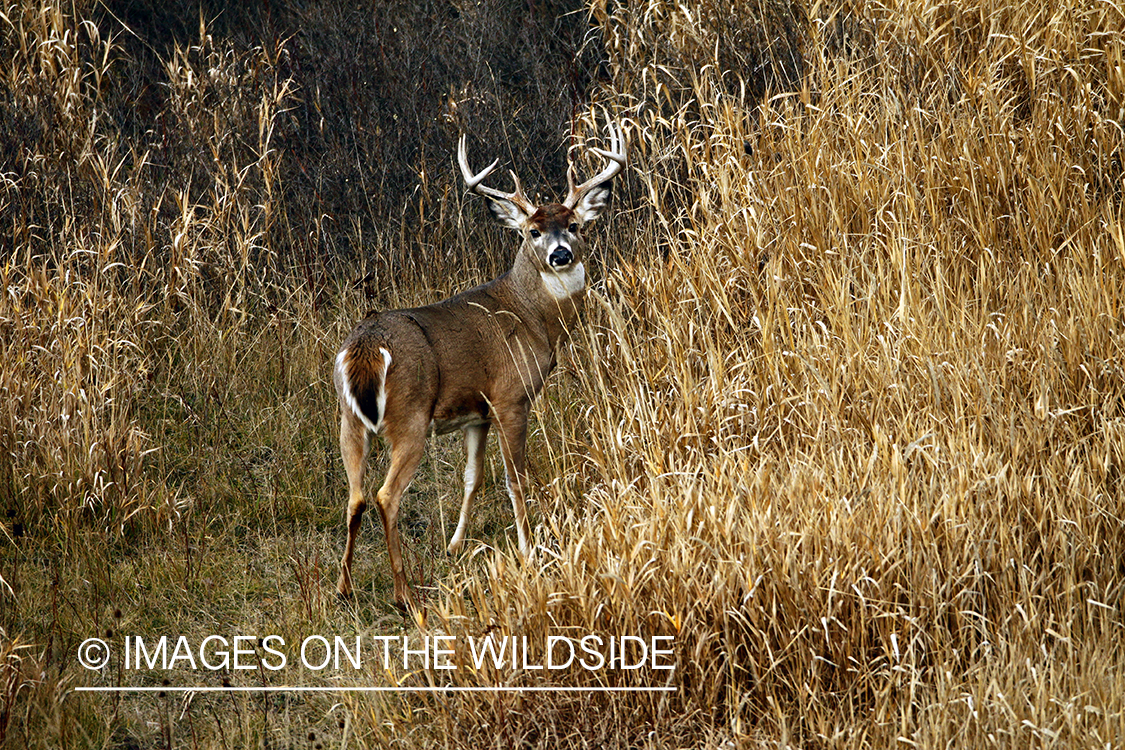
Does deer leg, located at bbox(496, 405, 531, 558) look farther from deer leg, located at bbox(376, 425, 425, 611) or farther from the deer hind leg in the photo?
deer leg, located at bbox(376, 425, 425, 611)

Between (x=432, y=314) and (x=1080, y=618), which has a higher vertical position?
(x=432, y=314)

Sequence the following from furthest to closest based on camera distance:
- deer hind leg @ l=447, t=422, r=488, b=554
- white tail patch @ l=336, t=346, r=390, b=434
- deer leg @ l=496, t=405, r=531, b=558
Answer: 1. deer hind leg @ l=447, t=422, r=488, b=554
2. deer leg @ l=496, t=405, r=531, b=558
3. white tail patch @ l=336, t=346, r=390, b=434

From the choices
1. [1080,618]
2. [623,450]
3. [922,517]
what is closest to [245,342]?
[623,450]

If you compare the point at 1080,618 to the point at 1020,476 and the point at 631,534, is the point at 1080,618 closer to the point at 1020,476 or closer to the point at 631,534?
the point at 1020,476

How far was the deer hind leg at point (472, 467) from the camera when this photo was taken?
16.9ft

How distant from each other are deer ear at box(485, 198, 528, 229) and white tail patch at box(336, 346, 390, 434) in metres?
1.16

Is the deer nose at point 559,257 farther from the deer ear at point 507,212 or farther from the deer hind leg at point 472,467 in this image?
the deer hind leg at point 472,467

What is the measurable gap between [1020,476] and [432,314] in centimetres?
239

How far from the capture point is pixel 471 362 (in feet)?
16.3

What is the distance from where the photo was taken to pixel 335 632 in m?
4.44

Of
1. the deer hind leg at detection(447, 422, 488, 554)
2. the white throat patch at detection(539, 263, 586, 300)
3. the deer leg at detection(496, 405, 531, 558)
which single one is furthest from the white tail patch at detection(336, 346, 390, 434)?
the white throat patch at detection(539, 263, 586, 300)

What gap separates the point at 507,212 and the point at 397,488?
4.96ft

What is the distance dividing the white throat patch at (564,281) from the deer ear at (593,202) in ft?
0.76

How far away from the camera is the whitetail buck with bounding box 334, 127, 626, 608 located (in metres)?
4.61
